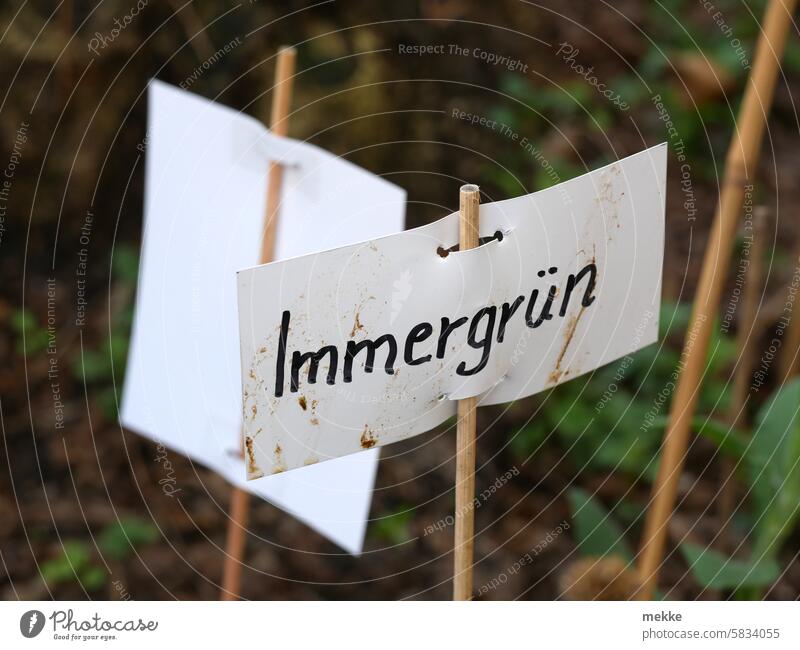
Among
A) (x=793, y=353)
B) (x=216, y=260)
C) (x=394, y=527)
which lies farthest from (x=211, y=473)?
(x=793, y=353)

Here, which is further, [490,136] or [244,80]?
[490,136]

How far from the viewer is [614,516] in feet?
3.61

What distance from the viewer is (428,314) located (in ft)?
1.63

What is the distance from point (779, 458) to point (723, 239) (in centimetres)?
26

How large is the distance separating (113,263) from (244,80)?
31cm

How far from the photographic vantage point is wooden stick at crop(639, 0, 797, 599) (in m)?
0.65

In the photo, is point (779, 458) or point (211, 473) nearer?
point (779, 458)

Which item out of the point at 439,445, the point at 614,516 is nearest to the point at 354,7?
the point at 439,445

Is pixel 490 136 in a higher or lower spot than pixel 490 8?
lower

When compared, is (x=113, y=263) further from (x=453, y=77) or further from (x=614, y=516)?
(x=614, y=516)

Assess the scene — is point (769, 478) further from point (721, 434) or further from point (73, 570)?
point (73, 570)
